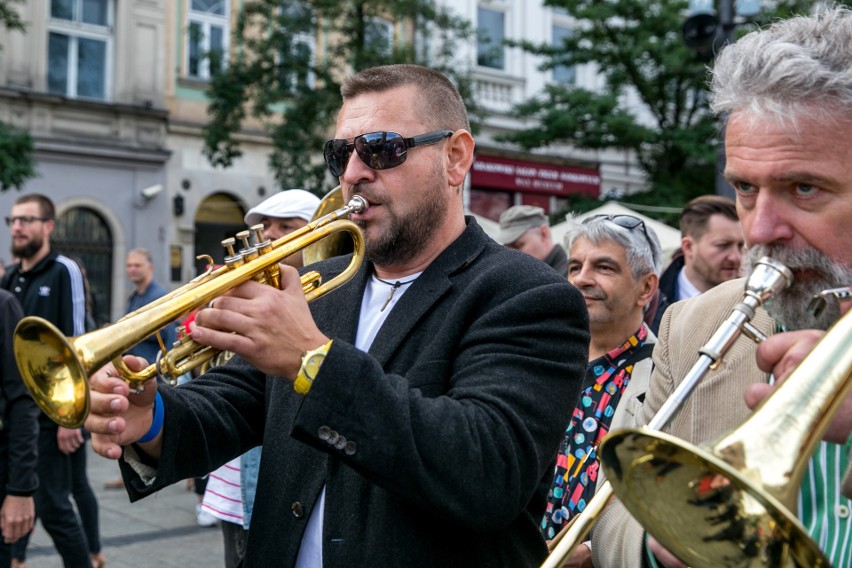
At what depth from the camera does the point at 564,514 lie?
3316mm

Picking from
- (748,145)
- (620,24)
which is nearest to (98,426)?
(748,145)

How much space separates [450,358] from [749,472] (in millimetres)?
995

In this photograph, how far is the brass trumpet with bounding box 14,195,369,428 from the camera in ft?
6.56

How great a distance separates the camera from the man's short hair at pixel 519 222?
6848mm

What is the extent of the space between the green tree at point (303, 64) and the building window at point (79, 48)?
497 centimetres

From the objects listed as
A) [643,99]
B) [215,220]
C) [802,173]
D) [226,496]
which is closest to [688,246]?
[226,496]

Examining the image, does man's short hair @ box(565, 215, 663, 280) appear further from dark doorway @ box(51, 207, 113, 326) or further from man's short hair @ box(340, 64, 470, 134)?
dark doorway @ box(51, 207, 113, 326)

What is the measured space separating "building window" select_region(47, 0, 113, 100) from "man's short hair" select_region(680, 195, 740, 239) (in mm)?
15340

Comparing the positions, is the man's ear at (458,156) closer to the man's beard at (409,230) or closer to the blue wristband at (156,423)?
the man's beard at (409,230)

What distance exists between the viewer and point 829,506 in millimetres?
1783

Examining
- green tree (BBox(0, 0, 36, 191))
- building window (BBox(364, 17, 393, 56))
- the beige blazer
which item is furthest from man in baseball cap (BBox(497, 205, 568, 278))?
building window (BBox(364, 17, 393, 56))

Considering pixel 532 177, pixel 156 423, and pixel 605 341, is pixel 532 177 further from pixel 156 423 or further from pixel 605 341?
pixel 156 423

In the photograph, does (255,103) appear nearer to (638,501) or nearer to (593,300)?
(593,300)

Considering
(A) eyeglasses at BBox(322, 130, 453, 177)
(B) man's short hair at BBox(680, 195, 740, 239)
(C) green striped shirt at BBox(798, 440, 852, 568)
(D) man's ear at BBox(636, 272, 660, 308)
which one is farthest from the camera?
(B) man's short hair at BBox(680, 195, 740, 239)
